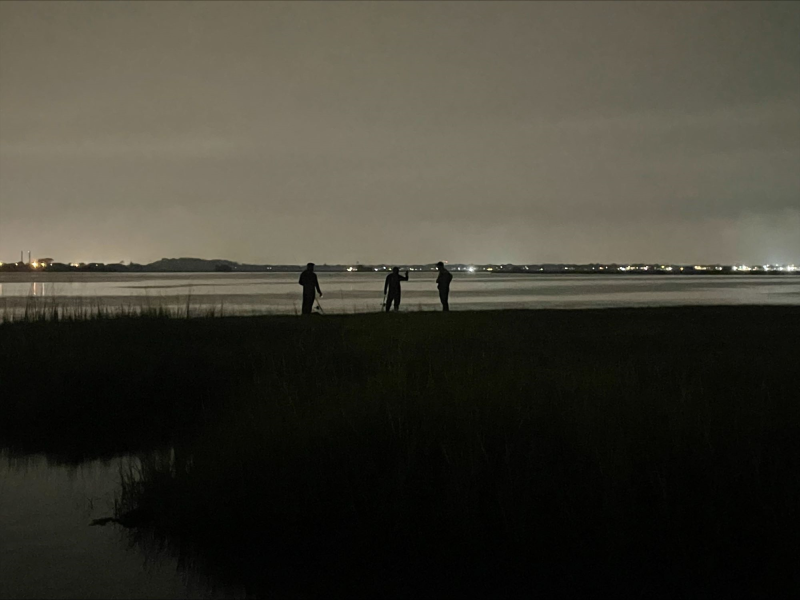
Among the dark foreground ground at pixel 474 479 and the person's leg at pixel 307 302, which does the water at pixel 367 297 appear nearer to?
the person's leg at pixel 307 302

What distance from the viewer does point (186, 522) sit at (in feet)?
23.2

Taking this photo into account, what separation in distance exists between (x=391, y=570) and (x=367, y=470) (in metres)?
1.06

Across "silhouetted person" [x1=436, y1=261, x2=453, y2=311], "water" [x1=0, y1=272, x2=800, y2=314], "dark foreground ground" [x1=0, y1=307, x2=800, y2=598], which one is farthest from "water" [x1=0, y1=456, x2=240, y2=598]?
"silhouetted person" [x1=436, y1=261, x2=453, y2=311]

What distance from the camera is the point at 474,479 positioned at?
6.59m

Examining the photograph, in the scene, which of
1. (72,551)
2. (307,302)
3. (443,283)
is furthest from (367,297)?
(72,551)

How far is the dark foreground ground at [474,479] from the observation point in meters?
5.92

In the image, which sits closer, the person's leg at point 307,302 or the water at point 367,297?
the person's leg at point 307,302

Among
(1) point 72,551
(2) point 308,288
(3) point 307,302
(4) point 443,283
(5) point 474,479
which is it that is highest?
(4) point 443,283

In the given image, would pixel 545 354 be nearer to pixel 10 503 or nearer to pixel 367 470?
pixel 367 470

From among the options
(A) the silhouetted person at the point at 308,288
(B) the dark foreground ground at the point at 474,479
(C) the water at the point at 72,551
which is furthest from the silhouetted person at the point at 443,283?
(C) the water at the point at 72,551

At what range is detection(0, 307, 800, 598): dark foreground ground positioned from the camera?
5.92 meters

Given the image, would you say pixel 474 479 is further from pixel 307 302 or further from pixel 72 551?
pixel 307 302

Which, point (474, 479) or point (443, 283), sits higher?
point (443, 283)

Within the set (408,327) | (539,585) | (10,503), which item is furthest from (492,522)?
(408,327)
